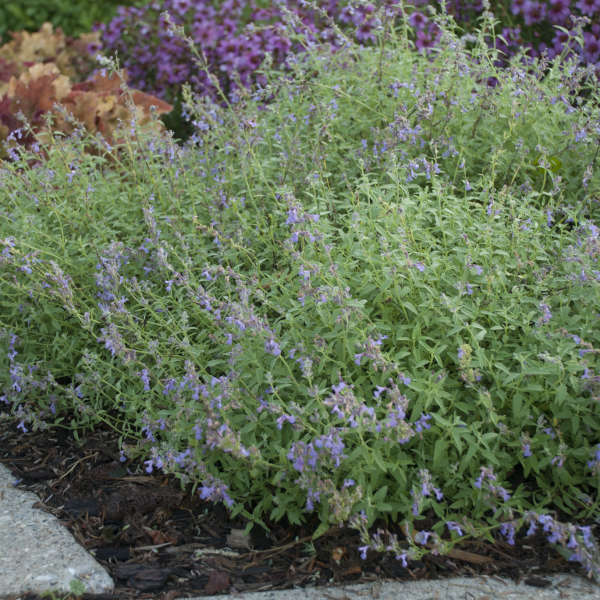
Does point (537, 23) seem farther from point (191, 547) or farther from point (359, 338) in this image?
point (191, 547)

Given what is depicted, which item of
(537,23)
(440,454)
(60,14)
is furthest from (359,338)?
(60,14)

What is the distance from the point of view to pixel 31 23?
9.95m

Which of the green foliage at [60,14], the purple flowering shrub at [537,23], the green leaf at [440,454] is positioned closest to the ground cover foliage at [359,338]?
the green leaf at [440,454]

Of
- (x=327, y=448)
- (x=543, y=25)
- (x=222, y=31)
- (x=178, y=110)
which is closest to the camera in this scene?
(x=327, y=448)

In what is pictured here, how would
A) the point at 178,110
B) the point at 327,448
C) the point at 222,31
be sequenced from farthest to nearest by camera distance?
the point at 178,110, the point at 222,31, the point at 327,448

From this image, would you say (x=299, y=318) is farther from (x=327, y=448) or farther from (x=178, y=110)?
(x=178, y=110)

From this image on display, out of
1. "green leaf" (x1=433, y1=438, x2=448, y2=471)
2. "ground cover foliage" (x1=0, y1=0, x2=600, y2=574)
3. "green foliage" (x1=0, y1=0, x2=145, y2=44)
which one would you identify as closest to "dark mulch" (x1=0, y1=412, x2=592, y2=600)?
"ground cover foliage" (x1=0, y1=0, x2=600, y2=574)

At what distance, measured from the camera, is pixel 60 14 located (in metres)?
9.82

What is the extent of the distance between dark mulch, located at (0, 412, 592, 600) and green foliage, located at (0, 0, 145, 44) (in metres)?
7.89

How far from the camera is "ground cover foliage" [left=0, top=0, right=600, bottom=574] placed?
241 cm

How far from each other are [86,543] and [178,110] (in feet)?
17.6

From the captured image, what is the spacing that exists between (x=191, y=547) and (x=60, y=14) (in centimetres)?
891

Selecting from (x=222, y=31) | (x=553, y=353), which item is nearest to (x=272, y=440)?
(x=553, y=353)

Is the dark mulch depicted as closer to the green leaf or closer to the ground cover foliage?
the ground cover foliage
